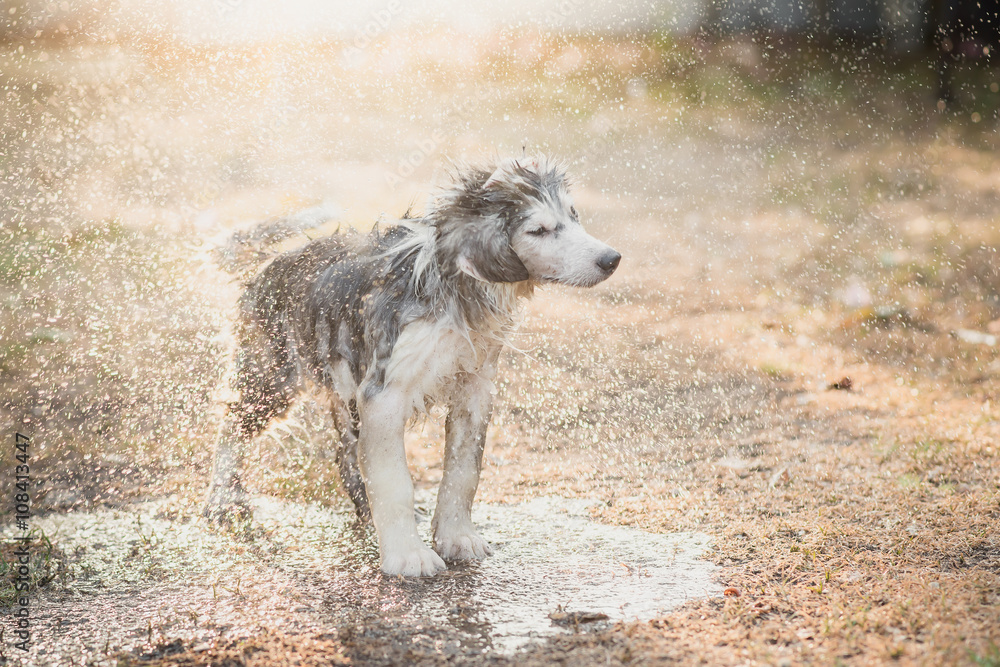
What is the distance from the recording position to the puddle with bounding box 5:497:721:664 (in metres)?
3.61

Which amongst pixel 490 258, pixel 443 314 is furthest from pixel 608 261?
pixel 443 314

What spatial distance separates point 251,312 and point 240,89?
6.12 m

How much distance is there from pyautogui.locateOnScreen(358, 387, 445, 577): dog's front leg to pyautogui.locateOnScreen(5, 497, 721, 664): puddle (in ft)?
0.41

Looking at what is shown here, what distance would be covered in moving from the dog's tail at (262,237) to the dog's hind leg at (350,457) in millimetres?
1066

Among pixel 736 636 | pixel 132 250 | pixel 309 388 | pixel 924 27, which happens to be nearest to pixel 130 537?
pixel 309 388

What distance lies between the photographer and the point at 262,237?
5402 millimetres

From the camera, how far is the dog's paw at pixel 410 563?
411 cm

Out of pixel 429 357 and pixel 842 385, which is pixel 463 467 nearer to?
pixel 429 357

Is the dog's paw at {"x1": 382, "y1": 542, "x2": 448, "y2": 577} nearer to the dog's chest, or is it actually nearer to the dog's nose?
the dog's chest

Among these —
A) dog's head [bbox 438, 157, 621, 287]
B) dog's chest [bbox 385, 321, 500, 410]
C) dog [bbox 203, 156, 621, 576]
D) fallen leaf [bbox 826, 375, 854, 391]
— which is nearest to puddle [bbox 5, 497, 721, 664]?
dog [bbox 203, 156, 621, 576]

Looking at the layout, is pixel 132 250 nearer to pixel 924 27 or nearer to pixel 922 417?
pixel 922 417

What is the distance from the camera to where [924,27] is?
15.5m

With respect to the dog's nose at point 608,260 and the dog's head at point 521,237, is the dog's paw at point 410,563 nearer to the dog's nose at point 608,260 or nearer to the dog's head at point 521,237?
the dog's head at point 521,237

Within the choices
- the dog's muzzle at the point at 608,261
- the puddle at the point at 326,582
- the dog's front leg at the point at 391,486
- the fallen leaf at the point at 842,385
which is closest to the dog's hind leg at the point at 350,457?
the puddle at the point at 326,582
